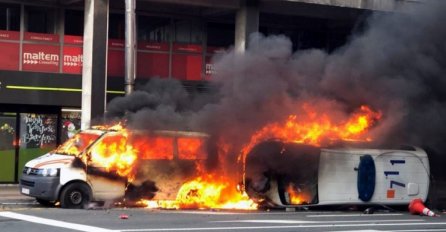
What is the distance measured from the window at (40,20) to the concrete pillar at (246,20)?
5515 millimetres

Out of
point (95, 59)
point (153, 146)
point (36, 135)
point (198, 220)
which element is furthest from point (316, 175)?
point (36, 135)

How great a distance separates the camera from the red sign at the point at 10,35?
18111 millimetres

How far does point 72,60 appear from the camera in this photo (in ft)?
62.1

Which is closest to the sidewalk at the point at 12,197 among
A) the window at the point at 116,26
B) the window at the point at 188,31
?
the window at the point at 116,26

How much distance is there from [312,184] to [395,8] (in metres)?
8.10

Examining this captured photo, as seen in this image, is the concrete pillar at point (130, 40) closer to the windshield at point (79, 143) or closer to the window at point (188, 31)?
the windshield at point (79, 143)

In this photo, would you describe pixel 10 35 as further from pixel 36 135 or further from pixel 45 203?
pixel 45 203

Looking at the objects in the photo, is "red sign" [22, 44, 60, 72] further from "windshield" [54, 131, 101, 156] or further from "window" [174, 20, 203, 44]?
"windshield" [54, 131, 101, 156]

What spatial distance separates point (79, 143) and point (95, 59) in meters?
5.11

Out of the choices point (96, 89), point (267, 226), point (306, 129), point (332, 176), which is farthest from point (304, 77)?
point (96, 89)

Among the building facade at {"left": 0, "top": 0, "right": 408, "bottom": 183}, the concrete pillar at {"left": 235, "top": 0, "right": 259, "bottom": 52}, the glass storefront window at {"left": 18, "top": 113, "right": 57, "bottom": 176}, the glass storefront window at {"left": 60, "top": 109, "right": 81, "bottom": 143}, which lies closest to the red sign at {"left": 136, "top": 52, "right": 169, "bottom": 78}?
the building facade at {"left": 0, "top": 0, "right": 408, "bottom": 183}

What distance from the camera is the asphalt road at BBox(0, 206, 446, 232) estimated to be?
10180 mm

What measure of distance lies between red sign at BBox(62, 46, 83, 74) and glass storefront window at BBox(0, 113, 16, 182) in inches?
84.9

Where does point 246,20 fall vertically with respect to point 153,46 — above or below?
above
